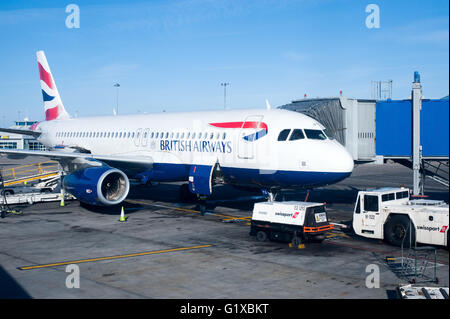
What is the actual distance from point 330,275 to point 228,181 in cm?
1104

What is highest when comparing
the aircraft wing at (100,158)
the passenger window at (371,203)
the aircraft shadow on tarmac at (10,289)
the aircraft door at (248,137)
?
the aircraft door at (248,137)

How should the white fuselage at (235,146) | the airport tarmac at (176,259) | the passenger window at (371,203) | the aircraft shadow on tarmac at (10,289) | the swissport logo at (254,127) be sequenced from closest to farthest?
the aircraft shadow on tarmac at (10,289) < the airport tarmac at (176,259) < the passenger window at (371,203) < the white fuselage at (235,146) < the swissport logo at (254,127)

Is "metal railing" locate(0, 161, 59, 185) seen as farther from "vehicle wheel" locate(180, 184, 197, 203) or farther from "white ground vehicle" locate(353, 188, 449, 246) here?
"white ground vehicle" locate(353, 188, 449, 246)

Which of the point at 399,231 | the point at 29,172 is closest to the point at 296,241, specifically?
the point at 399,231

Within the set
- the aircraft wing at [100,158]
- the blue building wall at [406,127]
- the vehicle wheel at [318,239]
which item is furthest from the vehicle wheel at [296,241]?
the blue building wall at [406,127]

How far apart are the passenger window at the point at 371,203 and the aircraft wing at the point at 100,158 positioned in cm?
1235

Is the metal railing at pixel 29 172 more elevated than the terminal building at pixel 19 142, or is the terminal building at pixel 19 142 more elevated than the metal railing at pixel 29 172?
the terminal building at pixel 19 142

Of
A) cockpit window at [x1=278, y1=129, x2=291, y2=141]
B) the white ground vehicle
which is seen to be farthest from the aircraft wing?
the white ground vehicle

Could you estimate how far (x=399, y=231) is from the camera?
17594mm

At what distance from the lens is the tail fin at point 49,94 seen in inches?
1506

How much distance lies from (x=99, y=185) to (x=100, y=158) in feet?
12.9

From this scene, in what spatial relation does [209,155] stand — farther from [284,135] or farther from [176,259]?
[176,259]

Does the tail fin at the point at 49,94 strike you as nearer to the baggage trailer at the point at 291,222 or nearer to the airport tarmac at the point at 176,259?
the airport tarmac at the point at 176,259
